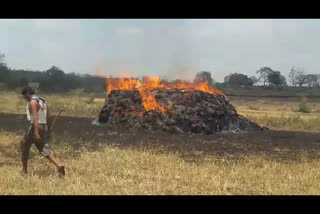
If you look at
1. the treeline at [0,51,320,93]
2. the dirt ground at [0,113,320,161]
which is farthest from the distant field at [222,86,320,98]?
the dirt ground at [0,113,320,161]

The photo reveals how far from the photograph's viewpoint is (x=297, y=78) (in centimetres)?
7388

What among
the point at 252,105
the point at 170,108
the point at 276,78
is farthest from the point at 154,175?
the point at 276,78

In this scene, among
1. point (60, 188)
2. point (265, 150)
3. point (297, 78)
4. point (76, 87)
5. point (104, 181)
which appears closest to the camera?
point (60, 188)

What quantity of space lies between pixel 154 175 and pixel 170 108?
12032mm

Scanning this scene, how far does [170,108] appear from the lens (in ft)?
68.5

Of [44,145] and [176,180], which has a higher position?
[44,145]

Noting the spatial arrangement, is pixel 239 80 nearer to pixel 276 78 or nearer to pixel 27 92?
pixel 276 78

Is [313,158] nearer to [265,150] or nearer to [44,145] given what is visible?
[265,150]

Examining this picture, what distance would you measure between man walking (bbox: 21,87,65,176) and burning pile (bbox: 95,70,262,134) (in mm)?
10671

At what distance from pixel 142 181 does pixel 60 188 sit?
152 centimetres

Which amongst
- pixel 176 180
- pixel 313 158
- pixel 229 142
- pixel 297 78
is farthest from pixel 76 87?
pixel 297 78

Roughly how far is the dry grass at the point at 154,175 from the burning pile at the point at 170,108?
8.23 m

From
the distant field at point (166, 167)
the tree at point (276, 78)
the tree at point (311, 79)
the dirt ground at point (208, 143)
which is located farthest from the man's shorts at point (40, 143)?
the tree at point (311, 79)
